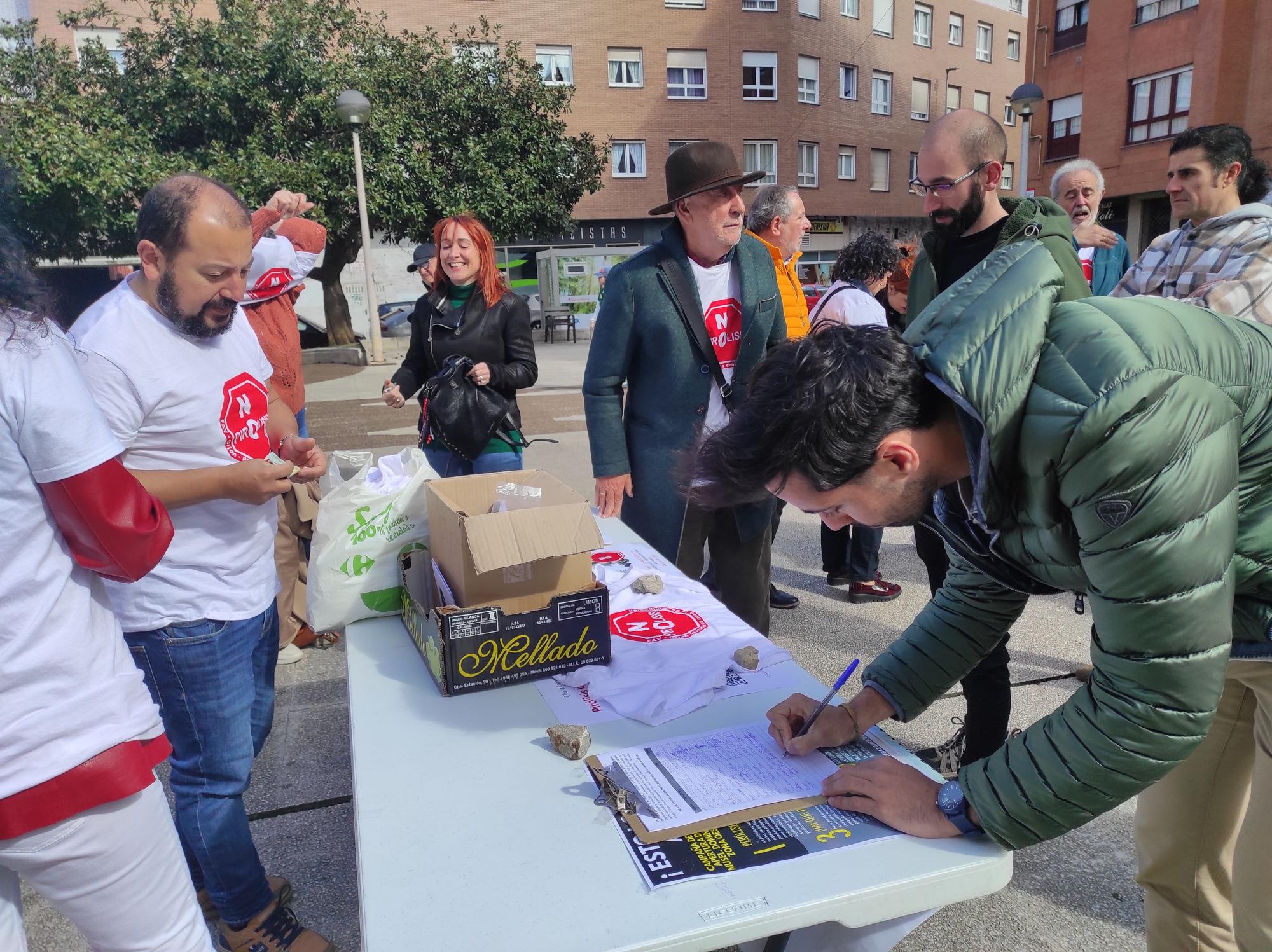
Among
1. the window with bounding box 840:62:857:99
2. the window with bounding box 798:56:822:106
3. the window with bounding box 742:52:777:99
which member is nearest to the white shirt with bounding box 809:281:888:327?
the window with bounding box 742:52:777:99

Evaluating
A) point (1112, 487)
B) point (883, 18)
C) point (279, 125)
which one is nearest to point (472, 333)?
point (1112, 487)

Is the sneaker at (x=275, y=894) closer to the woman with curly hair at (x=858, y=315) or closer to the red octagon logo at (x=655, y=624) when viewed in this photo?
the red octagon logo at (x=655, y=624)

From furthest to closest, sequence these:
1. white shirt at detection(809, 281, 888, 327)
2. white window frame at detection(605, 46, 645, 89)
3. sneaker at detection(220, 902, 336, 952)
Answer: white window frame at detection(605, 46, 645, 89) → white shirt at detection(809, 281, 888, 327) → sneaker at detection(220, 902, 336, 952)

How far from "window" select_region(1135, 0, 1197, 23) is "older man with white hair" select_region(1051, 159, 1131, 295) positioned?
2011 cm

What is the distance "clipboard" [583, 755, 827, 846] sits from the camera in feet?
4.09

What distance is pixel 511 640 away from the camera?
175cm

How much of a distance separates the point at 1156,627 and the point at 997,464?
10.3 inches

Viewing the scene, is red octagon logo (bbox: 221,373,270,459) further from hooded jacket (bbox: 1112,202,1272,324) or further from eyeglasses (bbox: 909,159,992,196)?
hooded jacket (bbox: 1112,202,1272,324)

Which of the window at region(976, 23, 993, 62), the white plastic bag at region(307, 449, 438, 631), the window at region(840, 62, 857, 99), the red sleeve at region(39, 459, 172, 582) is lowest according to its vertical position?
the white plastic bag at region(307, 449, 438, 631)

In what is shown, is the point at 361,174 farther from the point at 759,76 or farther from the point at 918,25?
the point at 918,25

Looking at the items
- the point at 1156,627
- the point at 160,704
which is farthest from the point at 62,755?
the point at 1156,627

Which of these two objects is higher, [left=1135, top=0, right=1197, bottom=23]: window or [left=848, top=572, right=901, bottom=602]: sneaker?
[left=1135, top=0, right=1197, bottom=23]: window

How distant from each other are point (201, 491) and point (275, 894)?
1149 millimetres

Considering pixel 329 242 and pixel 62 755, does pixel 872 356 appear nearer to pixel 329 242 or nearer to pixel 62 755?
pixel 62 755
